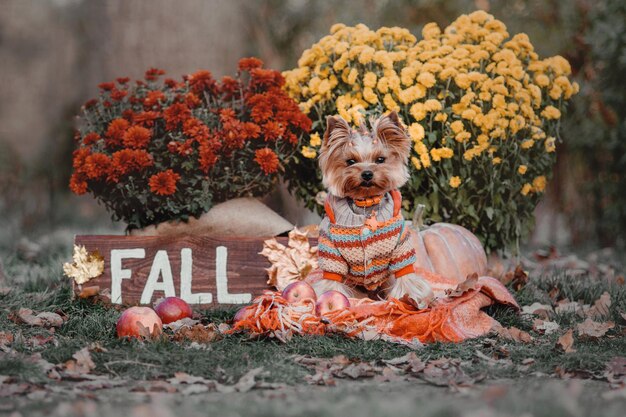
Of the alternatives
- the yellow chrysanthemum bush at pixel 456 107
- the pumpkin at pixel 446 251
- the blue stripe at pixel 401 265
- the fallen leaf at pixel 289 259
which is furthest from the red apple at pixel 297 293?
the yellow chrysanthemum bush at pixel 456 107

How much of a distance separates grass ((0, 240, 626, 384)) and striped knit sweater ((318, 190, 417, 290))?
52 cm

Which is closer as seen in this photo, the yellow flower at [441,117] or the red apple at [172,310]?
the red apple at [172,310]

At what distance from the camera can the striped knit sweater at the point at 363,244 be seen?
13.1 ft

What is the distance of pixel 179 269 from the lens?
15.3 feet

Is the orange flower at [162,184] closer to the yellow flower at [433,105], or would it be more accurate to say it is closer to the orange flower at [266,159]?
the orange flower at [266,159]

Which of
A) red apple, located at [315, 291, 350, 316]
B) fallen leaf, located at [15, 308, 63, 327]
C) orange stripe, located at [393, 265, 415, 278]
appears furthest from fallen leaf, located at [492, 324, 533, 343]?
fallen leaf, located at [15, 308, 63, 327]

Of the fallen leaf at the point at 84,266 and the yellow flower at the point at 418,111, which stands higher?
the yellow flower at the point at 418,111

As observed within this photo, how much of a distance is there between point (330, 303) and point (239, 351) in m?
0.62

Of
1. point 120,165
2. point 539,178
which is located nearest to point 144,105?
point 120,165

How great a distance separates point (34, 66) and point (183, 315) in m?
8.54

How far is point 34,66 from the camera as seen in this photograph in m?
11.4

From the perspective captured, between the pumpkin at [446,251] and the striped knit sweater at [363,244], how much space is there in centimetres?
59

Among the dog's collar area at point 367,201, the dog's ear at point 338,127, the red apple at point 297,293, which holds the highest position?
the dog's ear at point 338,127

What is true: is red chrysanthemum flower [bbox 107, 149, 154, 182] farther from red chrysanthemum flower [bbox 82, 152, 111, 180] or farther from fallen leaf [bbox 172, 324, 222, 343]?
fallen leaf [bbox 172, 324, 222, 343]
